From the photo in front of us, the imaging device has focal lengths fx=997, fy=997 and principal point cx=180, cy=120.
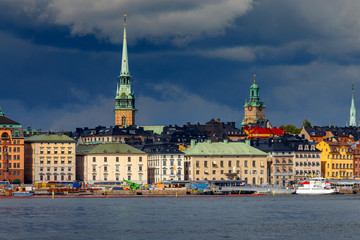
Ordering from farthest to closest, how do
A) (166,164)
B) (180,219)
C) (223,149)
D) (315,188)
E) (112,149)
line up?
1. (223,149)
2. (166,164)
3. (112,149)
4. (315,188)
5. (180,219)

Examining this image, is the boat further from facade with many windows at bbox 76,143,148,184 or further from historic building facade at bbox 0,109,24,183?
facade with many windows at bbox 76,143,148,184

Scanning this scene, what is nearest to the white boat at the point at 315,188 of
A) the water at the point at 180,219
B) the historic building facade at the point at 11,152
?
the water at the point at 180,219

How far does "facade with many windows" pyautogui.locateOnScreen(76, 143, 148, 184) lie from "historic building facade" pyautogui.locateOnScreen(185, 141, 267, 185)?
381 inches

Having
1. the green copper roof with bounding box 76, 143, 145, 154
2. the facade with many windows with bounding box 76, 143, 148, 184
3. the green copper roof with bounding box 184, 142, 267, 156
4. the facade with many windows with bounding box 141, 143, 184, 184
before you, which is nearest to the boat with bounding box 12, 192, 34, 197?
the facade with many windows with bounding box 76, 143, 148, 184

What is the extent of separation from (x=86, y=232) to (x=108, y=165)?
92636 mm

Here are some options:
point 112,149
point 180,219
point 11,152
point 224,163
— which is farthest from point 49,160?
point 180,219

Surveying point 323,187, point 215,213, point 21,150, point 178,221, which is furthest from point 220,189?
point 178,221

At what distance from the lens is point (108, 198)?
15488 cm

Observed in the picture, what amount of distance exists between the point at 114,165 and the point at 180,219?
260ft

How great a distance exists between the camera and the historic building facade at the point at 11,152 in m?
180

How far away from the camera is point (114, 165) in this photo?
610ft

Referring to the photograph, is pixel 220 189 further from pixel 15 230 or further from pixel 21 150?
pixel 15 230

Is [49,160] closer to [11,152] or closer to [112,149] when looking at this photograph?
[11,152]

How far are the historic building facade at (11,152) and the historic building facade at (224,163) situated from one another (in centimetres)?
3189
